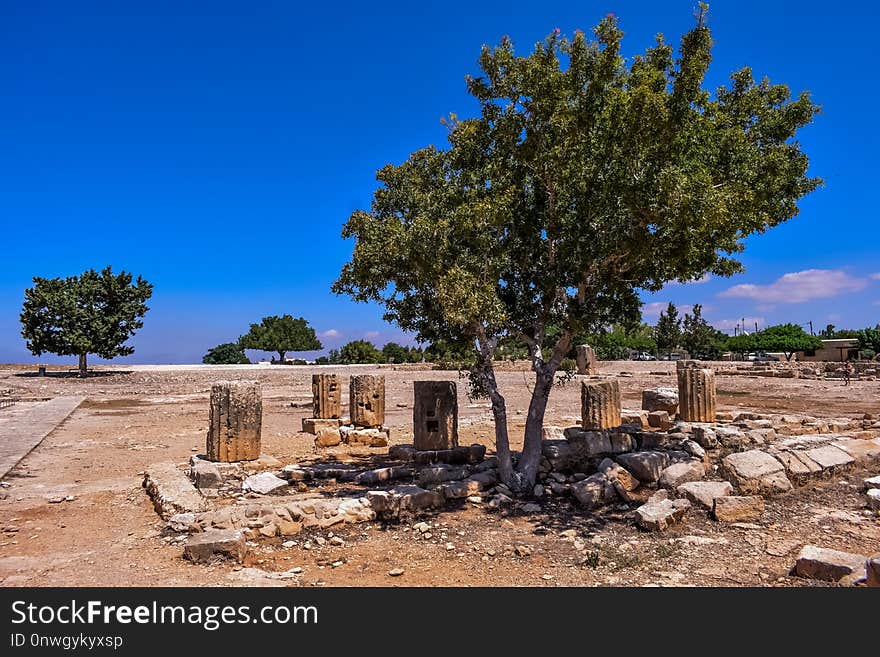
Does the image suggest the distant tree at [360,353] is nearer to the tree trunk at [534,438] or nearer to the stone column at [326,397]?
the stone column at [326,397]

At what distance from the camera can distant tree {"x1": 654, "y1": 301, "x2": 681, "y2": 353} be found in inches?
2429

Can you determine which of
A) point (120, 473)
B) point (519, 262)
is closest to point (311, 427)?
point (120, 473)

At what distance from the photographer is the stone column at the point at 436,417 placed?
12.5 metres

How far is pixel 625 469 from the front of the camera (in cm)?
1024

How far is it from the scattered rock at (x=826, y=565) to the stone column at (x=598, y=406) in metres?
7.98

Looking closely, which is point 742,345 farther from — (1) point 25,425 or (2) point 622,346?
(1) point 25,425

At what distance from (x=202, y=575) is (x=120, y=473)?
6.52 m

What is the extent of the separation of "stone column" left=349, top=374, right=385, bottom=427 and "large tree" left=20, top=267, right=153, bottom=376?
30.3m

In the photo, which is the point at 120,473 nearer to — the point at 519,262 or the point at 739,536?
the point at 519,262

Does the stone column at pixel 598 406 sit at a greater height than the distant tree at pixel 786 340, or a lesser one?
lesser

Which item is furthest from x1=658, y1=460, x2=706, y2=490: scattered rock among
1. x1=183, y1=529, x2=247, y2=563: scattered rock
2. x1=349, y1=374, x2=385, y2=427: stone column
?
x1=349, y1=374, x2=385, y2=427: stone column

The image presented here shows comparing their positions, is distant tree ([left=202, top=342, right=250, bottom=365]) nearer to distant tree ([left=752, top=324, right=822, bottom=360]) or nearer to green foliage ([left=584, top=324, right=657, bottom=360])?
green foliage ([left=584, top=324, right=657, bottom=360])

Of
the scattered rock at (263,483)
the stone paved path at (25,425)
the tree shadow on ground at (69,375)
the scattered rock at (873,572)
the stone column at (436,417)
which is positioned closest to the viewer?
the scattered rock at (873,572)

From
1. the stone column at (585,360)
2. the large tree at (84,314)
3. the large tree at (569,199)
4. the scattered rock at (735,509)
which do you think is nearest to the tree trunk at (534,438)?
the large tree at (569,199)
